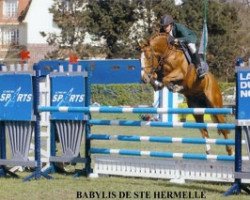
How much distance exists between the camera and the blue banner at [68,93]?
9.87m

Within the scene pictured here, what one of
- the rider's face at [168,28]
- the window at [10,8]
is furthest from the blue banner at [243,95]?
the window at [10,8]

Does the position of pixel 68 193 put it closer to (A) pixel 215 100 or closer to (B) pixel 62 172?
(B) pixel 62 172

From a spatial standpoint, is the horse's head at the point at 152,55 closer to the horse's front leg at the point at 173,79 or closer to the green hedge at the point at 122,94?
the horse's front leg at the point at 173,79

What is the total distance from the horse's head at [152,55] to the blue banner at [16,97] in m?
1.87

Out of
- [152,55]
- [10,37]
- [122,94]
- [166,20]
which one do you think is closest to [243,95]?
[152,55]

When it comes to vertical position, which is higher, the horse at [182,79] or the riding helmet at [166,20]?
the riding helmet at [166,20]

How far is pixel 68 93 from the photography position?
1002 centimetres

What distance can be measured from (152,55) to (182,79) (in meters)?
1.09

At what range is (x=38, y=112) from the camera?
9.56 meters

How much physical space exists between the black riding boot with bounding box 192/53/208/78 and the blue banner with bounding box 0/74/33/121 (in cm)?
337

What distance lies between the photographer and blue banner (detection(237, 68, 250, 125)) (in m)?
8.07

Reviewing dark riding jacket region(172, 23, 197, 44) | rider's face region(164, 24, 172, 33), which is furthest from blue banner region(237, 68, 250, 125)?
dark riding jacket region(172, 23, 197, 44)

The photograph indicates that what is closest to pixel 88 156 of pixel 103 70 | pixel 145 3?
pixel 103 70

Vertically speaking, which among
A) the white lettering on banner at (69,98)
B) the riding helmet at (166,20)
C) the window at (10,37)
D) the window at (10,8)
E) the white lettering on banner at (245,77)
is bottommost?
the white lettering on banner at (69,98)
